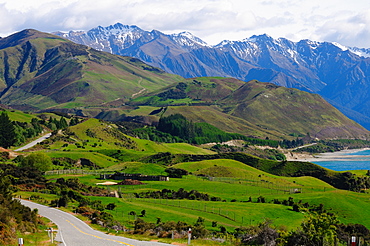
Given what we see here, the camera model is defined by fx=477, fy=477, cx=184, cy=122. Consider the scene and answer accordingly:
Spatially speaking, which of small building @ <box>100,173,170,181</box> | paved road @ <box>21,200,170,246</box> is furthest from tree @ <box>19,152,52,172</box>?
paved road @ <box>21,200,170,246</box>

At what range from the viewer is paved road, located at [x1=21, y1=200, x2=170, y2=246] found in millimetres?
41156

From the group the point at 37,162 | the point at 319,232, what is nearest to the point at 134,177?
the point at 37,162

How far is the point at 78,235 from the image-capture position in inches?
1850

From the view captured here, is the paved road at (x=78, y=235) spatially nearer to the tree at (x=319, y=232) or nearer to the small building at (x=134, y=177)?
the tree at (x=319, y=232)

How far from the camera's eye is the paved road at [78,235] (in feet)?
135

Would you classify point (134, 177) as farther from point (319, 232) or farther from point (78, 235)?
point (319, 232)

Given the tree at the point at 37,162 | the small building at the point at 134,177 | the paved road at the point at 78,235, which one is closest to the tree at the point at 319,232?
the paved road at the point at 78,235

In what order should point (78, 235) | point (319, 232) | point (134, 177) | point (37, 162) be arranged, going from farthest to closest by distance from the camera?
point (37, 162) → point (134, 177) → point (78, 235) → point (319, 232)

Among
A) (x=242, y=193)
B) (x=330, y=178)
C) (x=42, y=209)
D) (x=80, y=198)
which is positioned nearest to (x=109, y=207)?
(x=80, y=198)

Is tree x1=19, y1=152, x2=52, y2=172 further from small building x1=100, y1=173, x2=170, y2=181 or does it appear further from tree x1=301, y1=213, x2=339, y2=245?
tree x1=301, y1=213, x2=339, y2=245

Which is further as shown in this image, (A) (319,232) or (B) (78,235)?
(B) (78,235)

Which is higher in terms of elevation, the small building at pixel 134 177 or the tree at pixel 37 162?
the tree at pixel 37 162

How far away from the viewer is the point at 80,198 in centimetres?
8412

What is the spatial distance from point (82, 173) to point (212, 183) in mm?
40534
